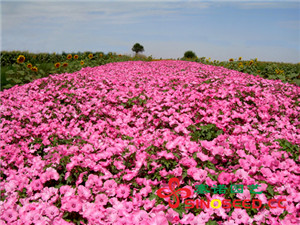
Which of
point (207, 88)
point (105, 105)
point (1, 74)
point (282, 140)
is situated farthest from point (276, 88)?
point (1, 74)

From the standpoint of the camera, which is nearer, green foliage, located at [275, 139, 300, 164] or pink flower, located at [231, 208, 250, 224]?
pink flower, located at [231, 208, 250, 224]

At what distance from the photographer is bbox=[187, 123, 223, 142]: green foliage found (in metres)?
3.94

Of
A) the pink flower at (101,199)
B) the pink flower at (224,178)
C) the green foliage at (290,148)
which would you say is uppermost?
the green foliage at (290,148)

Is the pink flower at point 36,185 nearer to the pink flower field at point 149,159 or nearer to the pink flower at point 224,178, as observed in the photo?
the pink flower field at point 149,159

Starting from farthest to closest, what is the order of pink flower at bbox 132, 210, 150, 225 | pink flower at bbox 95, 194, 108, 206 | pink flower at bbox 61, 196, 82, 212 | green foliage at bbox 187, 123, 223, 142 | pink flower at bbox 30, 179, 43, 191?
green foliage at bbox 187, 123, 223, 142 < pink flower at bbox 30, 179, 43, 191 < pink flower at bbox 95, 194, 108, 206 < pink flower at bbox 61, 196, 82, 212 < pink flower at bbox 132, 210, 150, 225

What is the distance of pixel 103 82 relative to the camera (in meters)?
6.96

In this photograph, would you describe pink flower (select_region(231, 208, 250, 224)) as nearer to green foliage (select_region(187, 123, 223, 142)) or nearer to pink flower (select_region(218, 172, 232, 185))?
pink flower (select_region(218, 172, 232, 185))

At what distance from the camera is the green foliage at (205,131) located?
155 inches

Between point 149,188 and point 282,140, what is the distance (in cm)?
221

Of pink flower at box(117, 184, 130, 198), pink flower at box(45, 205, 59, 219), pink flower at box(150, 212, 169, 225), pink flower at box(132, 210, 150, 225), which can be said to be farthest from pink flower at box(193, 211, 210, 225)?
pink flower at box(45, 205, 59, 219)

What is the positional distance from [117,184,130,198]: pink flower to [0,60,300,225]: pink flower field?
0.04 feet

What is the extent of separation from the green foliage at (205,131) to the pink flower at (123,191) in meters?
1.52

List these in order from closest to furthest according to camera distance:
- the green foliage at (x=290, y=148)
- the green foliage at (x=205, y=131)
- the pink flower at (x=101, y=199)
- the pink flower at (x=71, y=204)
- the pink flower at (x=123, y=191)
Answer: the pink flower at (x=71, y=204)
the pink flower at (x=101, y=199)
the pink flower at (x=123, y=191)
the green foliage at (x=290, y=148)
the green foliage at (x=205, y=131)

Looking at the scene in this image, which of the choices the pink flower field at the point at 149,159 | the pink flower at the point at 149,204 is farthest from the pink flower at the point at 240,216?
the pink flower at the point at 149,204
